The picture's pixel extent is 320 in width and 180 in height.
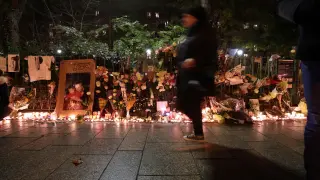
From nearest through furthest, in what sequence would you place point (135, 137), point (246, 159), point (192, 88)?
point (246, 159)
point (192, 88)
point (135, 137)

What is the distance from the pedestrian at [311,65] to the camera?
2484mm

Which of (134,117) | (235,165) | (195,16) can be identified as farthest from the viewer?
(134,117)

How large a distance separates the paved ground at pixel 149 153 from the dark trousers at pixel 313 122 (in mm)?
757

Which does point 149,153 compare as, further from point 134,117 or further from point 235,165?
point 134,117

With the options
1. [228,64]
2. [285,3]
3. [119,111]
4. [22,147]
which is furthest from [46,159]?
[228,64]

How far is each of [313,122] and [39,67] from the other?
7.88m

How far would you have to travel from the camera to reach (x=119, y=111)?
7883 mm

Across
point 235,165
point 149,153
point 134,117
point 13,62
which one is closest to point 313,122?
point 235,165

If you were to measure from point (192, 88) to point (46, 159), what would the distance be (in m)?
2.31

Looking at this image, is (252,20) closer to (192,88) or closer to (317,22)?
(192,88)

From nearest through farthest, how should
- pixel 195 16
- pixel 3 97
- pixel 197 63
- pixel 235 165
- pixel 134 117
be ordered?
pixel 235 165 < pixel 197 63 < pixel 195 16 < pixel 3 97 < pixel 134 117

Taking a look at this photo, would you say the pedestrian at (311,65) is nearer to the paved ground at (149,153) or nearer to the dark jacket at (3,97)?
the paved ground at (149,153)

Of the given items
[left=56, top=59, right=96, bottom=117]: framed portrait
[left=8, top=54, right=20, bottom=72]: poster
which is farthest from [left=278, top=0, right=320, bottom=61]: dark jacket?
[left=8, top=54, right=20, bottom=72]: poster

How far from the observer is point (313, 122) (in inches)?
101
